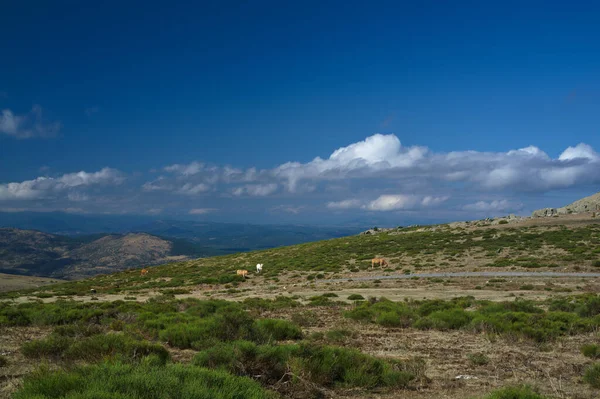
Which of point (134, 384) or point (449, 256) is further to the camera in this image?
point (449, 256)

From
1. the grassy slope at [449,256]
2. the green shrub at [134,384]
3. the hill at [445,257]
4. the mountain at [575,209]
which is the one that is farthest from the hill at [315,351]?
the mountain at [575,209]

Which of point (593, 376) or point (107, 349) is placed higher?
point (107, 349)

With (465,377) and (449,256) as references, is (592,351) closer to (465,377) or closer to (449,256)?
(465,377)

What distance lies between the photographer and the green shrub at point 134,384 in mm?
5520

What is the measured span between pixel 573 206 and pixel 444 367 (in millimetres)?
104625

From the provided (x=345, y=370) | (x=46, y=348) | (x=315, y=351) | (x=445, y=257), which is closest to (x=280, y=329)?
(x=315, y=351)

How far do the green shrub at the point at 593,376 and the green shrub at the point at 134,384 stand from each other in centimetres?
687

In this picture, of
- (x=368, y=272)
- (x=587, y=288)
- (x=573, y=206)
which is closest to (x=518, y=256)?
(x=368, y=272)

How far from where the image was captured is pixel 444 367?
10.1 m

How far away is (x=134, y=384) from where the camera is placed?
5.80 meters

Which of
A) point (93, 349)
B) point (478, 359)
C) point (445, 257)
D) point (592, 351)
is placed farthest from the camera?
point (445, 257)

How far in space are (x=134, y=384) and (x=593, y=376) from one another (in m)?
9.17

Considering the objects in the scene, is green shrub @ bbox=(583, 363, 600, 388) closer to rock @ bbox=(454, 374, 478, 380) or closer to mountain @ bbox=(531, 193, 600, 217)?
rock @ bbox=(454, 374, 478, 380)

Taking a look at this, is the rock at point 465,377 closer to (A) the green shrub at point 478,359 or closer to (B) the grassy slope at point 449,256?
(A) the green shrub at point 478,359
